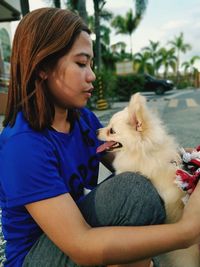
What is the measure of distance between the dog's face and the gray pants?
1.76 ft

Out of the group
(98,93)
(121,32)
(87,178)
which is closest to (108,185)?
(87,178)

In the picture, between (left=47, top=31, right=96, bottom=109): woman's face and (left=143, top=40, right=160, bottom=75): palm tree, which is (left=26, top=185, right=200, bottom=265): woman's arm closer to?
(left=47, top=31, right=96, bottom=109): woman's face

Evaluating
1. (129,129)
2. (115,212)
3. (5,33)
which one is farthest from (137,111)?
(5,33)

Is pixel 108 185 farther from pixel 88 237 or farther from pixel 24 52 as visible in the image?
pixel 24 52

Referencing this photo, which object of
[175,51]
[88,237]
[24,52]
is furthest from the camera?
[175,51]

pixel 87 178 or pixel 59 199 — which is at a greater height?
pixel 59 199

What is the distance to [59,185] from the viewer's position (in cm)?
124

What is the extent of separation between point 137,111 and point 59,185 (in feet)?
2.87

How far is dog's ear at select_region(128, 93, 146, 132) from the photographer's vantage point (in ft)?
6.38

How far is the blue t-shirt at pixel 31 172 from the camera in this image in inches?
47.5

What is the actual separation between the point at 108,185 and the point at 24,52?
0.63m

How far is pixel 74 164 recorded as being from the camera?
1.56 metres

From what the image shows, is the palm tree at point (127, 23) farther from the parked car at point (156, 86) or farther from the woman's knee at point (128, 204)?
the woman's knee at point (128, 204)

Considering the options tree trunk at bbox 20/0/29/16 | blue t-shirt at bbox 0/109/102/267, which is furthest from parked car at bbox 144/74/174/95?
blue t-shirt at bbox 0/109/102/267
